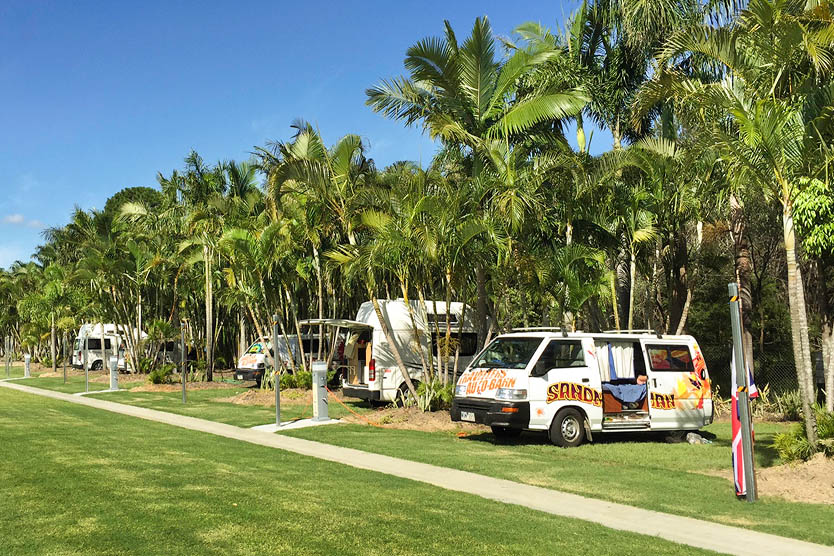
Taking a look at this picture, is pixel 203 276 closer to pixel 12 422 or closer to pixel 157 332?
pixel 157 332

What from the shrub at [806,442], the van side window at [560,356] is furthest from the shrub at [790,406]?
the shrub at [806,442]

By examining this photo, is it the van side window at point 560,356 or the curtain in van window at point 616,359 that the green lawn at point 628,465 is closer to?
the curtain in van window at point 616,359

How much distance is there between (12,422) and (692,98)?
14.1 meters

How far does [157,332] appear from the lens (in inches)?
1357

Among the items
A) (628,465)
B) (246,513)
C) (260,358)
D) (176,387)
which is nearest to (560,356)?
(628,465)

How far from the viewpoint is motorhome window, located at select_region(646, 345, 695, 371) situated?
46.5 feet

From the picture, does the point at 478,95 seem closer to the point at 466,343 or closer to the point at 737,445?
the point at 466,343

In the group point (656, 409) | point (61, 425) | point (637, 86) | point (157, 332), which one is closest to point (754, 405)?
point (656, 409)

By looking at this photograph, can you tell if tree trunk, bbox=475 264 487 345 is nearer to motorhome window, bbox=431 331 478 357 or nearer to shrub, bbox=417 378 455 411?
motorhome window, bbox=431 331 478 357

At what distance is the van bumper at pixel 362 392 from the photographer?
1937 cm

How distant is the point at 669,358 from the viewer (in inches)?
565

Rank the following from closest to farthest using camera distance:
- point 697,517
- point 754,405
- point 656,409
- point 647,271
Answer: point 697,517 < point 656,409 < point 754,405 < point 647,271

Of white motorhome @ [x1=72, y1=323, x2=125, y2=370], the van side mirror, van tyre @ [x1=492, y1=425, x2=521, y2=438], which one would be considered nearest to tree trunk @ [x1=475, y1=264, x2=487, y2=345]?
van tyre @ [x1=492, y1=425, x2=521, y2=438]

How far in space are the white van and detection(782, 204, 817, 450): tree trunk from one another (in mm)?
3742
